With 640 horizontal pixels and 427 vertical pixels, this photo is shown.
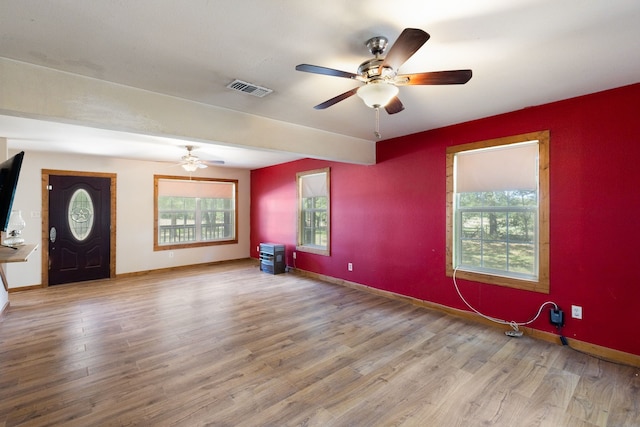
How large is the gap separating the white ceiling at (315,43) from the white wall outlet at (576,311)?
2129 millimetres

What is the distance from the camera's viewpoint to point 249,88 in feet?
8.84

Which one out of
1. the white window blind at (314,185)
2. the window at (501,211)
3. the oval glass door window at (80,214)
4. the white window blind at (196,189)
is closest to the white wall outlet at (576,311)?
the window at (501,211)

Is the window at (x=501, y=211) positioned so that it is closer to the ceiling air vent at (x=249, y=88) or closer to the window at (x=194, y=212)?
the ceiling air vent at (x=249, y=88)

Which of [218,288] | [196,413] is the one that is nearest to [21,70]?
[196,413]

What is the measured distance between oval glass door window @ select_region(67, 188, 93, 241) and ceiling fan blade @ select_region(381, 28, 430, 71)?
629 cm

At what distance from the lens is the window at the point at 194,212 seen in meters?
6.70

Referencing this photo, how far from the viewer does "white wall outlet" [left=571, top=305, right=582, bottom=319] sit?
2987 millimetres

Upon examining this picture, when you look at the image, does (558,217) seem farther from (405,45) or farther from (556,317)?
(405,45)

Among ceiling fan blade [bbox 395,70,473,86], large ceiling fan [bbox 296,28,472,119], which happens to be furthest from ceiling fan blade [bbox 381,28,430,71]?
ceiling fan blade [bbox 395,70,473,86]

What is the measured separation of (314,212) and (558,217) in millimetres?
4053

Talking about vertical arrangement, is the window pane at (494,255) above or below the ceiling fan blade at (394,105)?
below

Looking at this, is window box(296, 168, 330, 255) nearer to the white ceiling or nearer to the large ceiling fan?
the white ceiling

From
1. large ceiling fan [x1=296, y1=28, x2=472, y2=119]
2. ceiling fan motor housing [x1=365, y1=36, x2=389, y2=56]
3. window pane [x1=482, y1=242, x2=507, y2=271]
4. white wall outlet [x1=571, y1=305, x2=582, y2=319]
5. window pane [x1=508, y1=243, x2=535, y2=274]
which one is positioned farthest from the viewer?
window pane [x1=482, y1=242, x2=507, y2=271]

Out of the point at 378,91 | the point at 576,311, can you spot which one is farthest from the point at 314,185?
the point at 576,311
